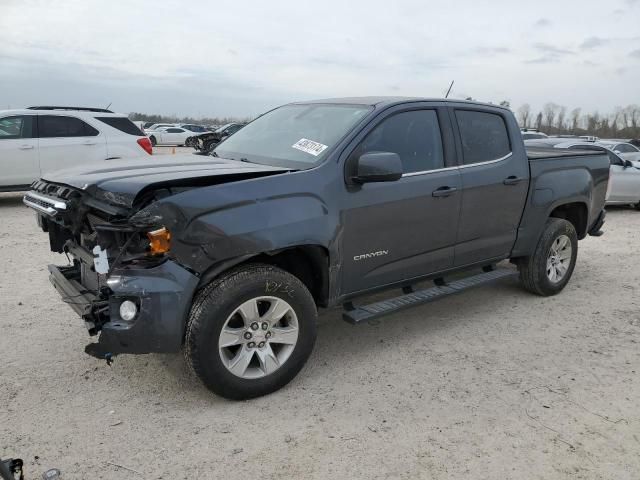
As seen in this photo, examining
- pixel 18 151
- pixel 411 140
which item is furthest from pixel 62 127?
pixel 411 140

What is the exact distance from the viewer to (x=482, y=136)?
4758 mm

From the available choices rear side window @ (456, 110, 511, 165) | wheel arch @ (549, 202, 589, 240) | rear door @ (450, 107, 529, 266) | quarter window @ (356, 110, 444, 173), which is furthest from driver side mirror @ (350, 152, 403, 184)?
wheel arch @ (549, 202, 589, 240)

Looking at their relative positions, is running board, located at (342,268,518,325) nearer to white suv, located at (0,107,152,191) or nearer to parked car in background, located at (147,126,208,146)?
white suv, located at (0,107,152,191)

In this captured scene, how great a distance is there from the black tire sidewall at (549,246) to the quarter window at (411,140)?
169cm

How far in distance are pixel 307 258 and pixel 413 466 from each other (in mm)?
1480

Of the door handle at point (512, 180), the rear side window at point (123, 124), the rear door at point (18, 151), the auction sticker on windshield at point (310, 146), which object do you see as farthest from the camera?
the rear side window at point (123, 124)

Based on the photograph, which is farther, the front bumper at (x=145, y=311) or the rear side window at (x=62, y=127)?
the rear side window at (x=62, y=127)

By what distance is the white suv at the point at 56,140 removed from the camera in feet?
32.4

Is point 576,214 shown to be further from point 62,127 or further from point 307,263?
point 62,127

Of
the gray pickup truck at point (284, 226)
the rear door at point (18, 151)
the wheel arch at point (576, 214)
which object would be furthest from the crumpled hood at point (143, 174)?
the rear door at point (18, 151)

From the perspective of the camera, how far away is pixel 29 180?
10062mm

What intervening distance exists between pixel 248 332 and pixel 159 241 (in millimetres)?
782

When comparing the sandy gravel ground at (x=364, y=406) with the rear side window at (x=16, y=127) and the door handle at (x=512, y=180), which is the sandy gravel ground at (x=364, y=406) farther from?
the rear side window at (x=16, y=127)

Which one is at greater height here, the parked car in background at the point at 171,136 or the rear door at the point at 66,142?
the parked car in background at the point at 171,136
